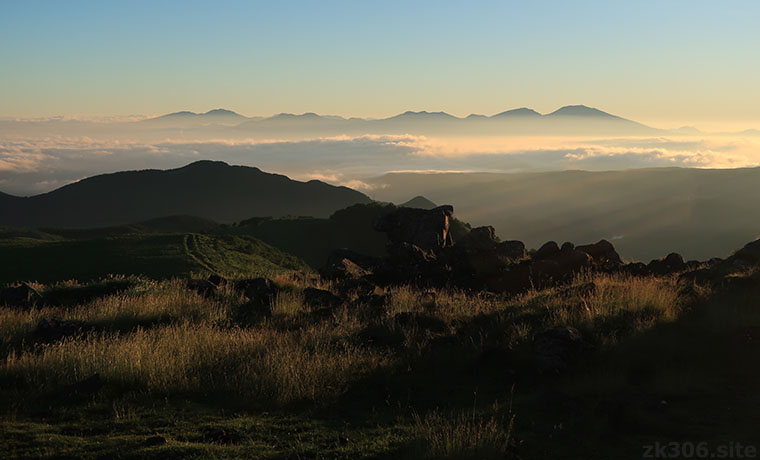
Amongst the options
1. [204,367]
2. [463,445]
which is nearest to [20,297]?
[204,367]

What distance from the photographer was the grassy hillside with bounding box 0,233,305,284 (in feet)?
150

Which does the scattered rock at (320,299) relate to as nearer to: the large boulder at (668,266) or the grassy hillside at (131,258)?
the large boulder at (668,266)

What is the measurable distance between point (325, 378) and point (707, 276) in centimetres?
1148

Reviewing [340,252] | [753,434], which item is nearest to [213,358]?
[753,434]

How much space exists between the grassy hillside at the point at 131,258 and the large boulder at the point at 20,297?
2283cm

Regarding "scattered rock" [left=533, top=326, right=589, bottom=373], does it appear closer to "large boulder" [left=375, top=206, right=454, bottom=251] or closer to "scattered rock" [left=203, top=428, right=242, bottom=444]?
"scattered rock" [left=203, top=428, right=242, bottom=444]

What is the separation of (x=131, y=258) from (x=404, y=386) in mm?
44125

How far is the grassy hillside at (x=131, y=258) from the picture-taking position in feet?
150

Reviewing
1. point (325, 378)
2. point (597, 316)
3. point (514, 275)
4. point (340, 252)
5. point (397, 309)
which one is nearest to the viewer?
point (325, 378)

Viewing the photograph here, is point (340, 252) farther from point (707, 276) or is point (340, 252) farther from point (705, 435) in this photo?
point (705, 435)

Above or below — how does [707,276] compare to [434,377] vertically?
above

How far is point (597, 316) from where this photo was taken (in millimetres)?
A: 12312

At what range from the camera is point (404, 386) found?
403 inches

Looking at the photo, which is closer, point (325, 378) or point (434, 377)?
point (325, 378)
